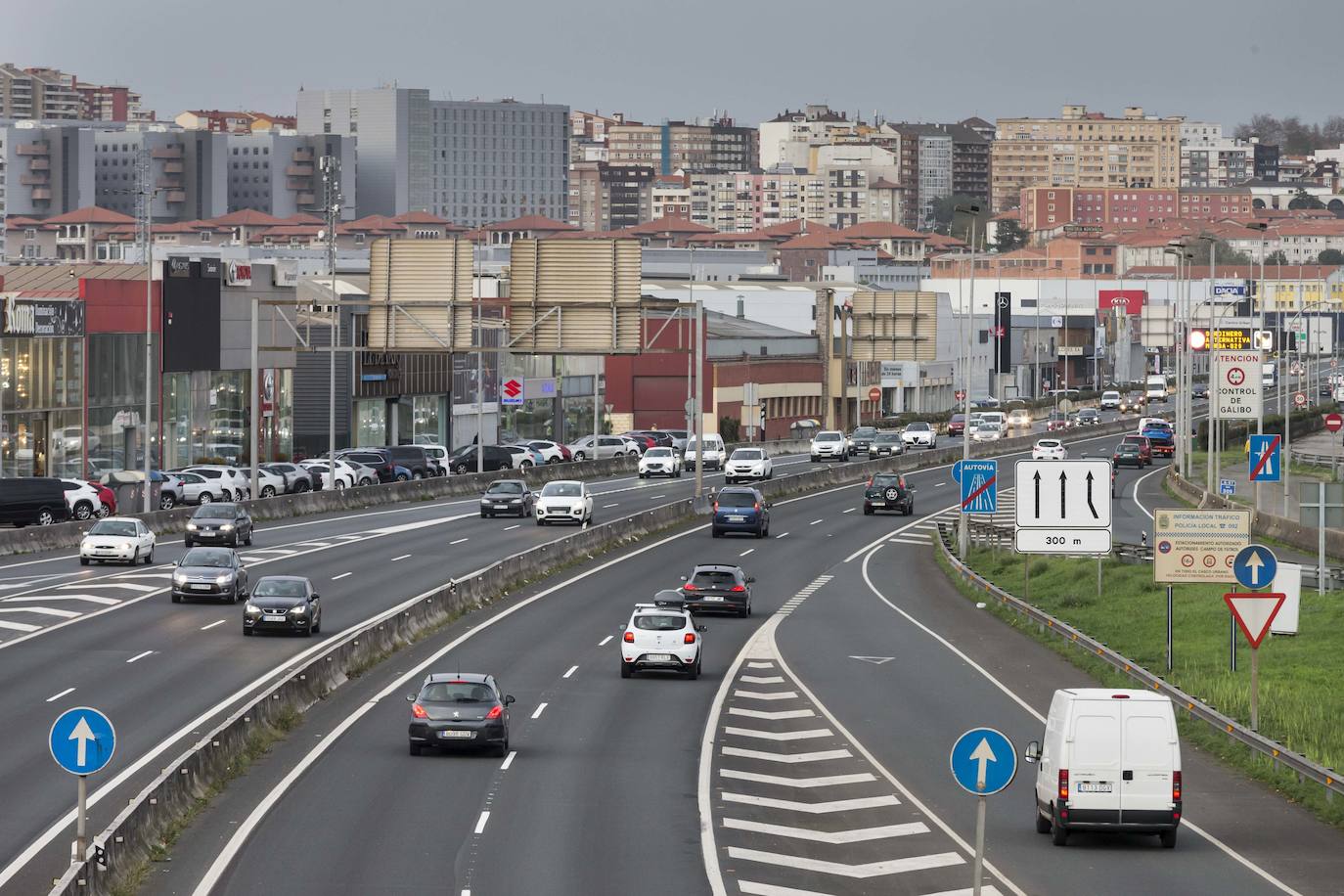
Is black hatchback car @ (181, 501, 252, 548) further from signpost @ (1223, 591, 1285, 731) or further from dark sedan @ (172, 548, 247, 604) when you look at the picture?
signpost @ (1223, 591, 1285, 731)

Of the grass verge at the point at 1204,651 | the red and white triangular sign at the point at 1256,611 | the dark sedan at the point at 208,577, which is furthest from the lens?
the dark sedan at the point at 208,577

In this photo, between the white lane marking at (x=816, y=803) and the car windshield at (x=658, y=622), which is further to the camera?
the car windshield at (x=658, y=622)

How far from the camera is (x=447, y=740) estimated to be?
30219 millimetres

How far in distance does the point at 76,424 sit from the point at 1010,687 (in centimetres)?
5286

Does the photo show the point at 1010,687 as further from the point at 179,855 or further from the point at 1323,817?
the point at 179,855

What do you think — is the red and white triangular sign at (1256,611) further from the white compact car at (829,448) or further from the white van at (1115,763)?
the white compact car at (829,448)

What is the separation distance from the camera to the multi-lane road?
23.0m

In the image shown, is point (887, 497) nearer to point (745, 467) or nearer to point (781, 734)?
point (745, 467)

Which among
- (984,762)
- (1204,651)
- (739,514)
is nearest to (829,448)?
(739,514)

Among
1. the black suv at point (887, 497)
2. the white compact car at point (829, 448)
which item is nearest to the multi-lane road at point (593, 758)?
the black suv at point (887, 497)

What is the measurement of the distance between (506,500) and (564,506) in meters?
4.90

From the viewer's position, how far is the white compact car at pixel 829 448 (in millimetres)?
108625

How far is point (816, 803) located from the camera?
27.3 meters

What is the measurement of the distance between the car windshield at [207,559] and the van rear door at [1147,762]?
28505 millimetres
